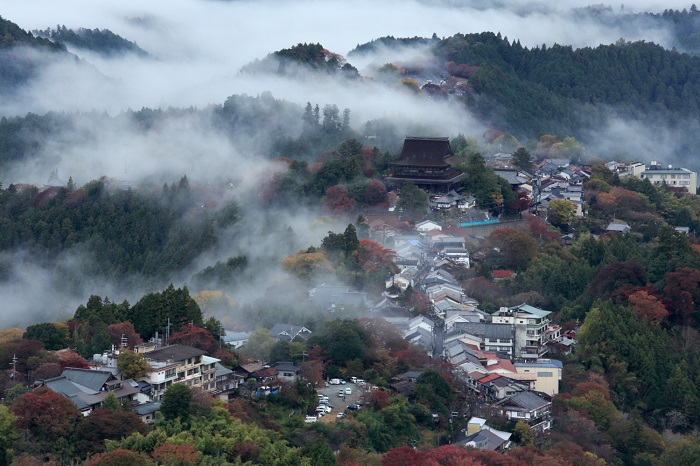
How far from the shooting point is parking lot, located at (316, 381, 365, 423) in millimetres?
33094

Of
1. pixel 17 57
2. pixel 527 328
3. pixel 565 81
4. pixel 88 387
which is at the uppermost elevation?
pixel 17 57

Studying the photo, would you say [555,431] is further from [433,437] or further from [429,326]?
[429,326]

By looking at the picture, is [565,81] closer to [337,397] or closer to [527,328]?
[527,328]

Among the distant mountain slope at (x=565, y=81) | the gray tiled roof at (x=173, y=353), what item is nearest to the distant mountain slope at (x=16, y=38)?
the distant mountain slope at (x=565, y=81)

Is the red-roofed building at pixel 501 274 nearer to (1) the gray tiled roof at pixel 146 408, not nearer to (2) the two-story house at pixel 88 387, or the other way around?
(1) the gray tiled roof at pixel 146 408

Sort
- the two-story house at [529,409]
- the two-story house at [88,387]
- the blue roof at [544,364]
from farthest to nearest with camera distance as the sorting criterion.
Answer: the blue roof at [544,364], the two-story house at [529,409], the two-story house at [88,387]

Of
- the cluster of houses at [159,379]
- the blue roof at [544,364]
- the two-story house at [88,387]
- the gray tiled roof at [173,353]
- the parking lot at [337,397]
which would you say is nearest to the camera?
the two-story house at [88,387]

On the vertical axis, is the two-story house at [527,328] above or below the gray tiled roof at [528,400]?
above

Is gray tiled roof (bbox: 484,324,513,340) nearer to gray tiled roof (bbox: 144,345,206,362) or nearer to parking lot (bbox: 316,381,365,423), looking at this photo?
parking lot (bbox: 316,381,365,423)

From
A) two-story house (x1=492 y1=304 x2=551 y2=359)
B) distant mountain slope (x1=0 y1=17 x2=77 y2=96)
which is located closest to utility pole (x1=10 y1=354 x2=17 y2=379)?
two-story house (x1=492 y1=304 x2=551 y2=359)

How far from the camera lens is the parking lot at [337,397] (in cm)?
3309

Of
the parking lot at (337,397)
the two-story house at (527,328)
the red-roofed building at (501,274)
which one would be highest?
the red-roofed building at (501,274)

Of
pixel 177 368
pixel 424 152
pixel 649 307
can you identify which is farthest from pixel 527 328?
pixel 424 152

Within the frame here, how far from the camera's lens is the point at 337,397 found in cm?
3434
